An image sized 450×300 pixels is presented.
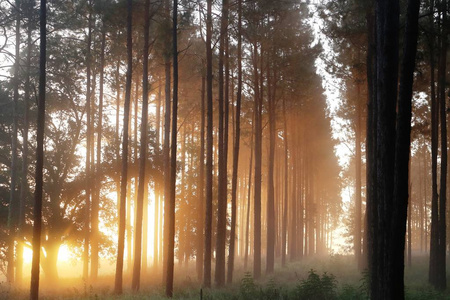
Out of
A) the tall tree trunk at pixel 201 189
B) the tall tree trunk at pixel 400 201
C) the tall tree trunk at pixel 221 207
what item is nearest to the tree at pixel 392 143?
the tall tree trunk at pixel 400 201

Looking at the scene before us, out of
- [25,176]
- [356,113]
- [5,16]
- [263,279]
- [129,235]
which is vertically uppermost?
[5,16]

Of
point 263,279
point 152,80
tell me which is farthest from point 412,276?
point 152,80

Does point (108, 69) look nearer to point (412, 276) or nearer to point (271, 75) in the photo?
point (271, 75)

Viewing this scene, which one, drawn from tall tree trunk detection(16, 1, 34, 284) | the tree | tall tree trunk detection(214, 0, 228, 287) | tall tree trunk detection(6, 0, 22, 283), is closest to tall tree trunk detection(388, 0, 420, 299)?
the tree

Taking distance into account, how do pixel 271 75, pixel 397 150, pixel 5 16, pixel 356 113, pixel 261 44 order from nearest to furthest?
pixel 397 150
pixel 5 16
pixel 261 44
pixel 271 75
pixel 356 113

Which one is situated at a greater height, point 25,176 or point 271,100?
point 271,100

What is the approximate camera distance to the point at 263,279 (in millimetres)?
27750

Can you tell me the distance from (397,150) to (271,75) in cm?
2142

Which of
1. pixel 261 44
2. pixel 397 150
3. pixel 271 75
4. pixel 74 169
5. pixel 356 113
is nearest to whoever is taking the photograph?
pixel 397 150

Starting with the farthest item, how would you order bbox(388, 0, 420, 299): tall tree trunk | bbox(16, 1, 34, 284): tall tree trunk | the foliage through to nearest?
bbox(16, 1, 34, 284): tall tree trunk → the foliage → bbox(388, 0, 420, 299): tall tree trunk

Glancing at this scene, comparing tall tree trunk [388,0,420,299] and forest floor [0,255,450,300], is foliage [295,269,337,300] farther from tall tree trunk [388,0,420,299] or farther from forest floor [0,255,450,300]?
tall tree trunk [388,0,420,299]

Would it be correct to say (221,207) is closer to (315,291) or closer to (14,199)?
(315,291)

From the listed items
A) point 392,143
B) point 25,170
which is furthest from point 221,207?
point 392,143

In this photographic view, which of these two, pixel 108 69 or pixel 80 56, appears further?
pixel 108 69
